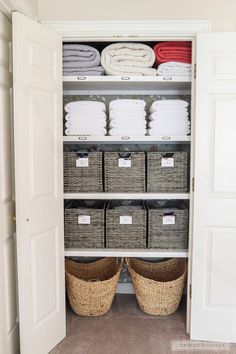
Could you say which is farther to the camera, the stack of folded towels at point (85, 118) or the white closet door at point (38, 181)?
the stack of folded towels at point (85, 118)

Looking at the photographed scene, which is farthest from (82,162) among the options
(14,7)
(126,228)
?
(14,7)

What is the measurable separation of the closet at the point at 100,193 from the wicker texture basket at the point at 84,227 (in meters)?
0.06

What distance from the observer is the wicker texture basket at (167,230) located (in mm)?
2203

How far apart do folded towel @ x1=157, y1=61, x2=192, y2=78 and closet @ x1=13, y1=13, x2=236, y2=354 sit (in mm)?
61

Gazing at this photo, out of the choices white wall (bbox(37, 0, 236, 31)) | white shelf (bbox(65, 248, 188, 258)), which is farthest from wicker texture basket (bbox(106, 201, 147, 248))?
white wall (bbox(37, 0, 236, 31))

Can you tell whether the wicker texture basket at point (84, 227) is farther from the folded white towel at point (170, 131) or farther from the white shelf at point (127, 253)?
the folded white towel at point (170, 131)

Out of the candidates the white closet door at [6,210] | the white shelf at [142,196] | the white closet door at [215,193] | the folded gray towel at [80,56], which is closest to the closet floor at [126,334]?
the white closet door at [215,193]

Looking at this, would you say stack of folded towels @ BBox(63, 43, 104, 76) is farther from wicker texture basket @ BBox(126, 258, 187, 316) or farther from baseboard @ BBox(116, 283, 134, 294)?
baseboard @ BBox(116, 283, 134, 294)

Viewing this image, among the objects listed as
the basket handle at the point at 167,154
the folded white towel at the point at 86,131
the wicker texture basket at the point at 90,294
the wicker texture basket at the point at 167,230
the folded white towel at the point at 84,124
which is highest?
the folded white towel at the point at 84,124

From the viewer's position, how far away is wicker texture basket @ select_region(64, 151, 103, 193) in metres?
2.17

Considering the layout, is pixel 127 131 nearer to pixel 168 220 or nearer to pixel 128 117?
pixel 128 117

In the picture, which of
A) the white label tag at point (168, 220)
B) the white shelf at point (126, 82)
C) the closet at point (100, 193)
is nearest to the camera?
the closet at point (100, 193)

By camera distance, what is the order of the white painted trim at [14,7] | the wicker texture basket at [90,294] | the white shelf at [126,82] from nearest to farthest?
the white painted trim at [14,7], the white shelf at [126,82], the wicker texture basket at [90,294]

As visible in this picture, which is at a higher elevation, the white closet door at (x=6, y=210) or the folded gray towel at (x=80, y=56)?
the folded gray towel at (x=80, y=56)
